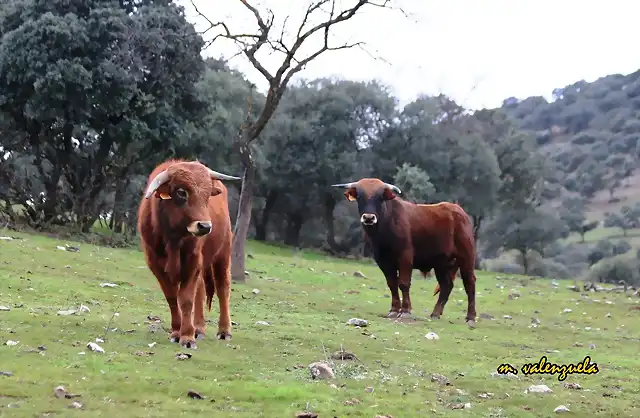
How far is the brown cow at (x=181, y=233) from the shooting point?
361 inches

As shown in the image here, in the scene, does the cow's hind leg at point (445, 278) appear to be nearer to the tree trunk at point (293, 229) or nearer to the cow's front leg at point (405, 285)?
the cow's front leg at point (405, 285)

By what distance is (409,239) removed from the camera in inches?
646

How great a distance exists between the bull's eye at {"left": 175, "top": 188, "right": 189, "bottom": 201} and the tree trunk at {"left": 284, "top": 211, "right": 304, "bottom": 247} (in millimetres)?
47230

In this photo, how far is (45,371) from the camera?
277 inches

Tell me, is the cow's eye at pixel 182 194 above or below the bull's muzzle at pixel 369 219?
below

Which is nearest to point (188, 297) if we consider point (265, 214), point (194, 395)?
point (194, 395)

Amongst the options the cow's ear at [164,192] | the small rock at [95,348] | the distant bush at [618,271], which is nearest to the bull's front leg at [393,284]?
the cow's ear at [164,192]

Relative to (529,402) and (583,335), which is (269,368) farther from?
(583,335)

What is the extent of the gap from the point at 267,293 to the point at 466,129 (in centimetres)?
4189

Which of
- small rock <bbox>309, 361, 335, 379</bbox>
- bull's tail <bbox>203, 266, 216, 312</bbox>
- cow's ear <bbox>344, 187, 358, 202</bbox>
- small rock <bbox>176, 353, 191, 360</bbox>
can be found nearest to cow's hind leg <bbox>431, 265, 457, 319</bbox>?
cow's ear <bbox>344, 187, 358, 202</bbox>

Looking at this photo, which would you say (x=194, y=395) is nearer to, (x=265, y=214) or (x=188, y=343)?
(x=188, y=343)

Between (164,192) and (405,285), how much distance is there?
790 cm

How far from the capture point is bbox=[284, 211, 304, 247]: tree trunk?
57062mm

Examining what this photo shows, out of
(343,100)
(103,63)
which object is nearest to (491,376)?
(103,63)
